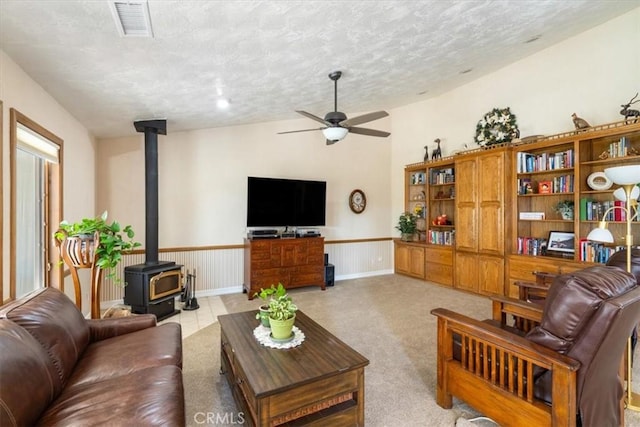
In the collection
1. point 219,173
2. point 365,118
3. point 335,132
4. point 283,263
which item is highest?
point 365,118

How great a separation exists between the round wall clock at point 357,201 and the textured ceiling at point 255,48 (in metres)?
2.23

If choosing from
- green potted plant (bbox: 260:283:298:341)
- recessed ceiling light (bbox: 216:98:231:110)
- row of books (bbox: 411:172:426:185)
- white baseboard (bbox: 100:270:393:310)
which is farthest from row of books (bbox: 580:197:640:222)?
recessed ceiling light (bbox: 216:98:231:110)

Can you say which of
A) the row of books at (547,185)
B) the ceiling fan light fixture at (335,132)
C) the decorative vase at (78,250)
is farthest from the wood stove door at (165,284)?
the row of books at (547,185)

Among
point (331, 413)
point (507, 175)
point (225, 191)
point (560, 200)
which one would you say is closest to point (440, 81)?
point (507, 175)

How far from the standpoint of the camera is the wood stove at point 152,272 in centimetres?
369

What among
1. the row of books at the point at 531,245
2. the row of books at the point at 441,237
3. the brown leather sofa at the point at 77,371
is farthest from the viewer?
the row of books at the point at 441,237

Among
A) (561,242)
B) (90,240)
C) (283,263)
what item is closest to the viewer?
(90,240)

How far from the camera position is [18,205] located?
8.04ft

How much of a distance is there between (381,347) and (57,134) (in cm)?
383

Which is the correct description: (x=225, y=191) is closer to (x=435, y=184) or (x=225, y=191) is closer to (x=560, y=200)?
(x=435, y=184)

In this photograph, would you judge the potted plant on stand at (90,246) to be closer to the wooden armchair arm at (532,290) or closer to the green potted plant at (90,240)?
the green potted plant at (90,240)

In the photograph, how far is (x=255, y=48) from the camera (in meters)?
2.50

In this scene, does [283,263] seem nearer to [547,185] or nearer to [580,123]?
[547,185]
